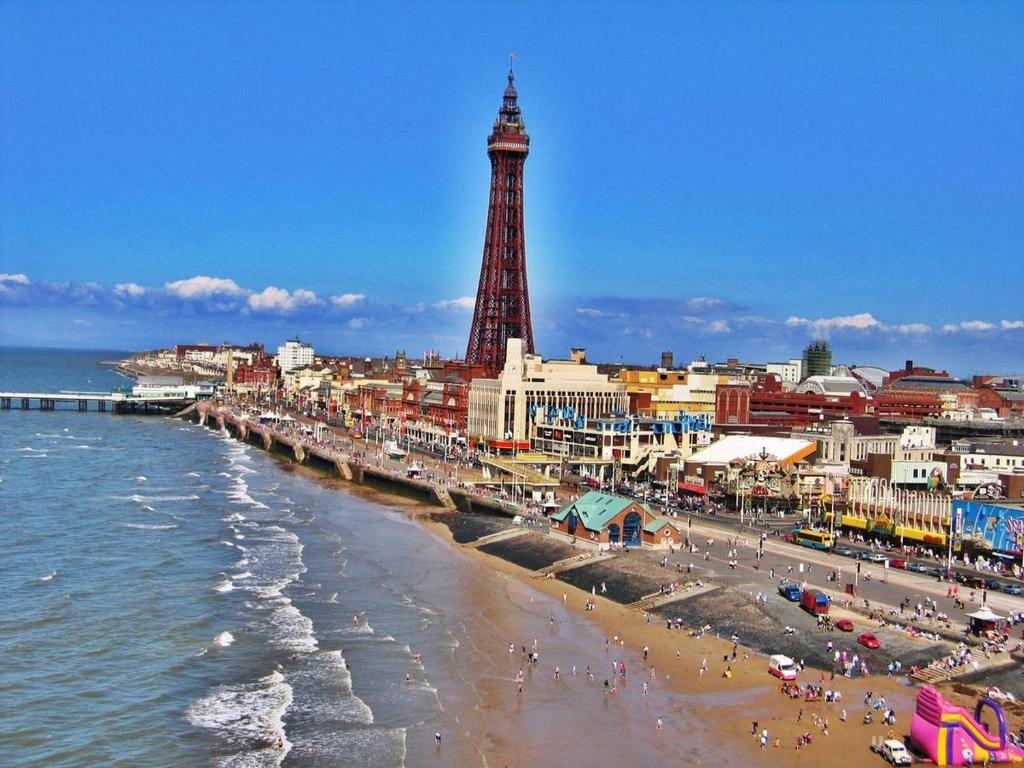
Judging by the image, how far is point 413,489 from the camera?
78.6 meters

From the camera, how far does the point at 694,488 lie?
70.9 meters

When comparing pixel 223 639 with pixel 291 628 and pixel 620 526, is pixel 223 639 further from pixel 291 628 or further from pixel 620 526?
pixel 620 526

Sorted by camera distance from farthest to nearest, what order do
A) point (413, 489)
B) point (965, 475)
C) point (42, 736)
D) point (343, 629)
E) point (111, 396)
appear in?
point (111, 396) < point (413, 489) < point (965, 475) < point (343, 629) < point (42, 736)

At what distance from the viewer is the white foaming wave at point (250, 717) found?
2814cm

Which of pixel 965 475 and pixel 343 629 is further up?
pixel 965 475

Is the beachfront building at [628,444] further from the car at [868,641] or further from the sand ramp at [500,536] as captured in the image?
the car at [868,641]

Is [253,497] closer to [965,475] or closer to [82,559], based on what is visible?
[82,559]

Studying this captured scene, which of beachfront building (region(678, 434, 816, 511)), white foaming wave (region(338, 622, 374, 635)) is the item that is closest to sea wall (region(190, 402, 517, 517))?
beachfront building (region(678, 434, 816, 511))

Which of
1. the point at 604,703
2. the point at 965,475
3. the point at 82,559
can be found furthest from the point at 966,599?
the point at 82,559

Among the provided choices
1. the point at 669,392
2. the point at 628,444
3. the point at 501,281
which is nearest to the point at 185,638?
the point at 628,444

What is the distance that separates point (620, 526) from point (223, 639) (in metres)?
21.2

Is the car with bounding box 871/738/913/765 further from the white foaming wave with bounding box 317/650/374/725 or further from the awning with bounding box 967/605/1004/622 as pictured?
the white foaming wave with bounding box 317/650/374/725

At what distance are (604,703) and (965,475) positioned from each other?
1749 inches

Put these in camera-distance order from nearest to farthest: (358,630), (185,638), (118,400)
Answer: (185,638), (358,630), (118,400)
